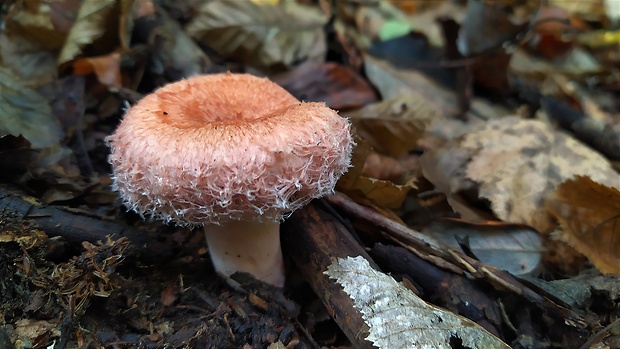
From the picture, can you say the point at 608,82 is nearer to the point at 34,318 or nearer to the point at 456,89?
the point at 456,89

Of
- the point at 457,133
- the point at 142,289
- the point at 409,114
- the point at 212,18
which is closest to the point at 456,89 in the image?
the point at 457,133

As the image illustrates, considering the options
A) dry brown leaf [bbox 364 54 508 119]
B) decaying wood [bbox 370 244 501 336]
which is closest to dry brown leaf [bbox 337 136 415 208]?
decaying wood [bbox 370 244 501 336]

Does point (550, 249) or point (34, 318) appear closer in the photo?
point (34, 318)

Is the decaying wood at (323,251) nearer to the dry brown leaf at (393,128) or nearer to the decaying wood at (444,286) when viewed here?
the decaying wood at (444,286)

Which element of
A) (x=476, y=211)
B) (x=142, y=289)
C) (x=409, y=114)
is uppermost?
(x=409, y=114)

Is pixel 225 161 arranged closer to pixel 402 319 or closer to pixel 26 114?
pixel 402 319
